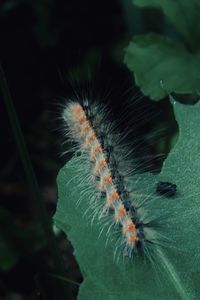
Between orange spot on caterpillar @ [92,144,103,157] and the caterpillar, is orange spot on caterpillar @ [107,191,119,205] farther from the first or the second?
orange spot on caterpillar @ [92,144,103,157]

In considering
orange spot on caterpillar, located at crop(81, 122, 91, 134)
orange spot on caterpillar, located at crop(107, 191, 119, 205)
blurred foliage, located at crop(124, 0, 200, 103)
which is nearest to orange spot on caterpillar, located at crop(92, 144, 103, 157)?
orange spot on caterpillar, located at crop(81, 122, 91, 134)

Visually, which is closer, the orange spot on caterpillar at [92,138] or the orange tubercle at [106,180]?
the orange tubercle at [106,180]

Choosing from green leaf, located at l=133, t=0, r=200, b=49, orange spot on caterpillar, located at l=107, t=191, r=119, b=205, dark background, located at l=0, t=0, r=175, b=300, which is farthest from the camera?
dark background, located at l=0, t=0, r=175, b=300

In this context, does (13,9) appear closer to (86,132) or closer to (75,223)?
(86,132)

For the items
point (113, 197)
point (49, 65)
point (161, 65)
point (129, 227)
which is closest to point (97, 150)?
point (113, 197)

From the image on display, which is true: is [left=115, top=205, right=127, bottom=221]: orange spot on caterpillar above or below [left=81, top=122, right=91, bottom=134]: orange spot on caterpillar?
below

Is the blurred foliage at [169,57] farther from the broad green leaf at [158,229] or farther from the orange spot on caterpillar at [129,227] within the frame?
the orange spot on caterpillar at [129,227]

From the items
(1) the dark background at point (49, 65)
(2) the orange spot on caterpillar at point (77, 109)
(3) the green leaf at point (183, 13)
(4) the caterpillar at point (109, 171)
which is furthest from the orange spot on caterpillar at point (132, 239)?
(1) the dark background at point (49, 65)
